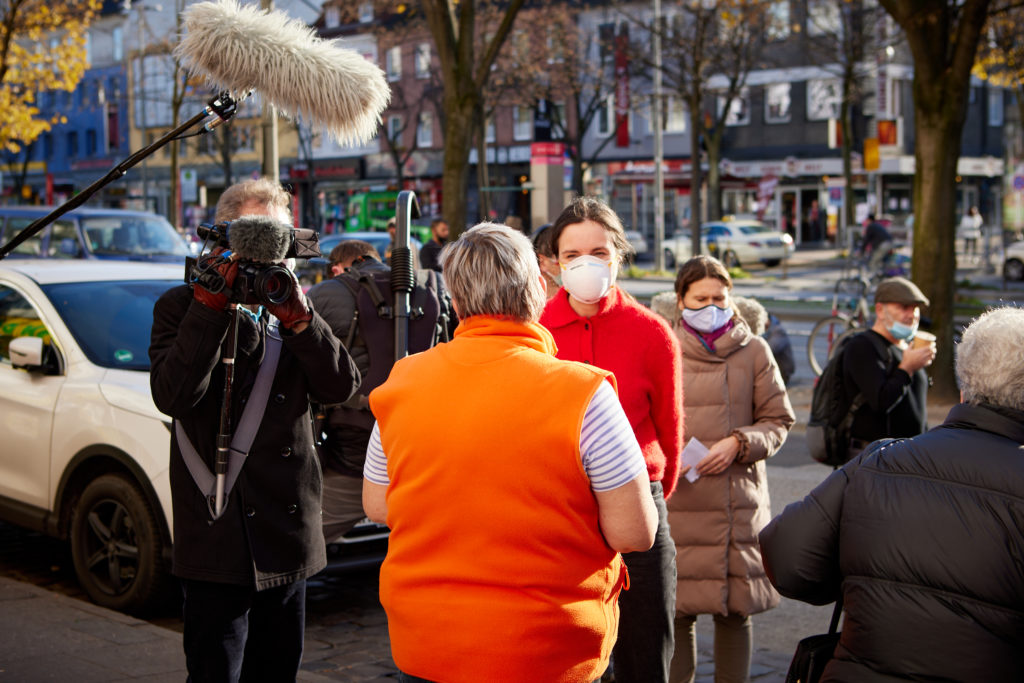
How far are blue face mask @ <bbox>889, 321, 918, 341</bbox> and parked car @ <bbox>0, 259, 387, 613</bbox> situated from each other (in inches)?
108

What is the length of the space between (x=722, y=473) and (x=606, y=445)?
216 centimetres

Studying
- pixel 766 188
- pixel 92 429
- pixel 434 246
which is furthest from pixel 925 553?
pixel 766 188

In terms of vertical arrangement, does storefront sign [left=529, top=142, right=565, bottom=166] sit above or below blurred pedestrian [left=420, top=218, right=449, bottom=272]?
above

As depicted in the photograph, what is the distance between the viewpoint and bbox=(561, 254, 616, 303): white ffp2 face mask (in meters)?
3.80

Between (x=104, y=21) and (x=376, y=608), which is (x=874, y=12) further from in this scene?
(x=104, y=21)

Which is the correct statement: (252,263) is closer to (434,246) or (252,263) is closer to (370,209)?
(434,246)

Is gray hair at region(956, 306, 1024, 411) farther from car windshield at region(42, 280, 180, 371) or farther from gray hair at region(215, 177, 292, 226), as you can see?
car windshield at region(42, 280, 180, 371)

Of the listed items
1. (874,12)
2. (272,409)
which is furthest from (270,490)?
(874,12)

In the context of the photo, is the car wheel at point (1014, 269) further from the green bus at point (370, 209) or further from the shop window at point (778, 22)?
the green bus at point (370, 209)

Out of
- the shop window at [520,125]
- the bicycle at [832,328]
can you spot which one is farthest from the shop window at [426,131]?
the bicycle at [832,328]

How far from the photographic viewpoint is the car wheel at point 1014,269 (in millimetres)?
31031

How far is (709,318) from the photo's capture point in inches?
185

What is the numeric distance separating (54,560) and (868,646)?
6.05 meters

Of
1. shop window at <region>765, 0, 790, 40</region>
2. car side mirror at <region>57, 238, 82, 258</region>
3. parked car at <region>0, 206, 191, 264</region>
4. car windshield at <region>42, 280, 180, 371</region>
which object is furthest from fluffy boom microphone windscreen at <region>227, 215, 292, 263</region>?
shop window at <region>765, 0, 790, 40</region>
